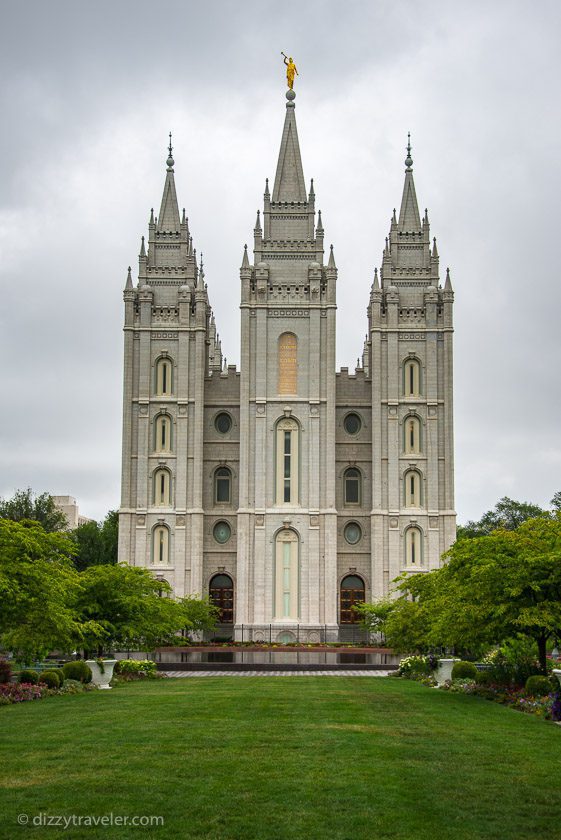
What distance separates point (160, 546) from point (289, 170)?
24841 mm

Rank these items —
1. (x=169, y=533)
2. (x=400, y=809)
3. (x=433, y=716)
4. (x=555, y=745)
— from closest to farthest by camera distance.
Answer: (x=400, y=809)
(x=555, y=745)
(x=433, y=716)
(x=169, y=533)

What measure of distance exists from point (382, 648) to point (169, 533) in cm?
1493

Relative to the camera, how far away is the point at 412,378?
64750 millimetres

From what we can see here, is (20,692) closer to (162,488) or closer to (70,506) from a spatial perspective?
(162,488)

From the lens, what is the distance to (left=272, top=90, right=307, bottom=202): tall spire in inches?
2630

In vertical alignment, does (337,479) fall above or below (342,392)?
below

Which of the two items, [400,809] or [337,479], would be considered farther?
[337,479]

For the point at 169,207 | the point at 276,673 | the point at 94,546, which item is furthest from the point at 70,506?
the point at 276,673

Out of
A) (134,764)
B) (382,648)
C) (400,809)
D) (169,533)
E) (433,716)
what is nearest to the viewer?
(400,809)

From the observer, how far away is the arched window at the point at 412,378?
212 feet

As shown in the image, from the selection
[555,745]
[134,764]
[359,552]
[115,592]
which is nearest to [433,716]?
[555,745]

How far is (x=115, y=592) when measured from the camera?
36062 mm

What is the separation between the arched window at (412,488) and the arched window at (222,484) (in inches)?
421

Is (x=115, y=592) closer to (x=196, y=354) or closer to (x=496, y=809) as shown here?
(x=496, y=809)
